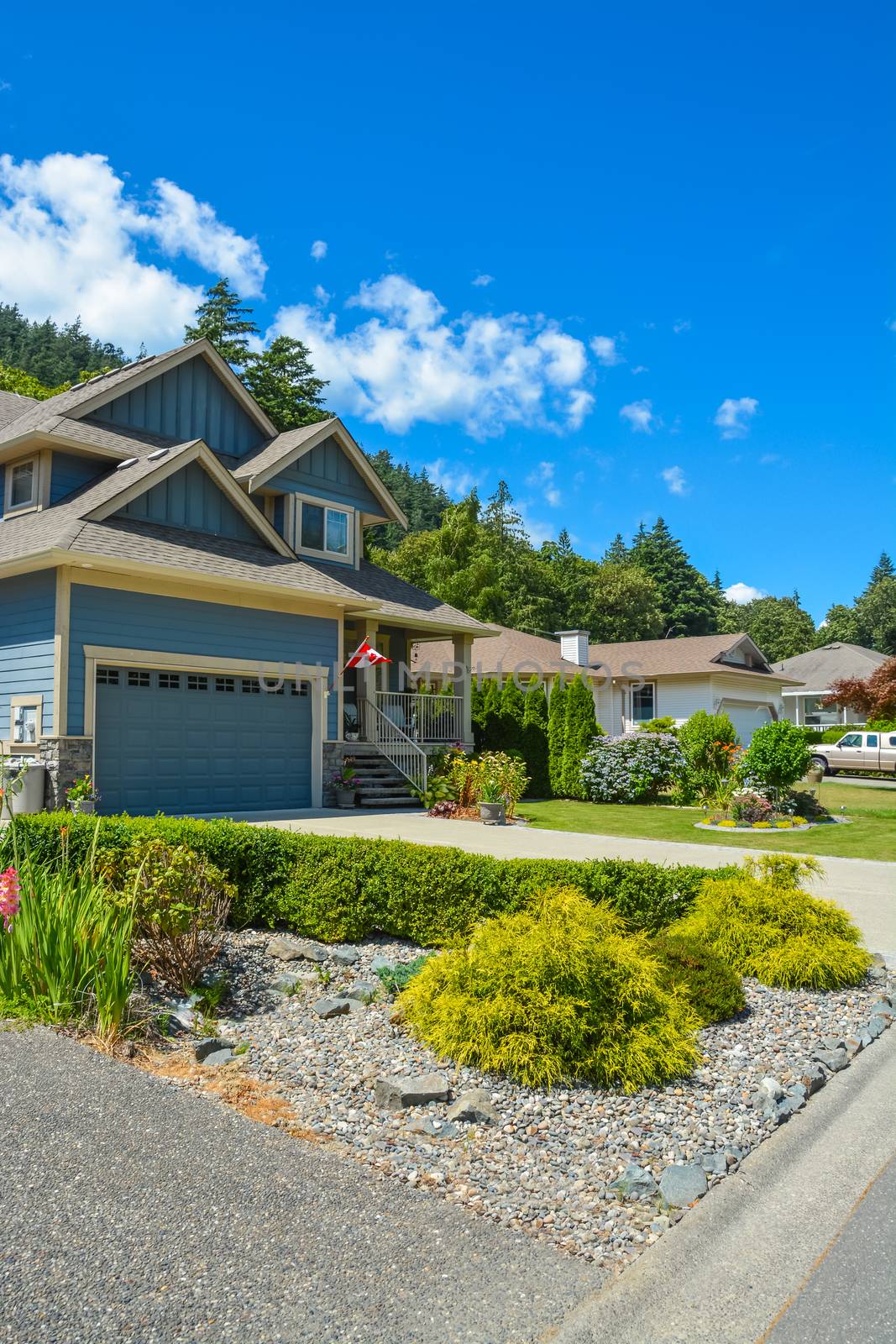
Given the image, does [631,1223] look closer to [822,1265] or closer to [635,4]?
[822,1265]

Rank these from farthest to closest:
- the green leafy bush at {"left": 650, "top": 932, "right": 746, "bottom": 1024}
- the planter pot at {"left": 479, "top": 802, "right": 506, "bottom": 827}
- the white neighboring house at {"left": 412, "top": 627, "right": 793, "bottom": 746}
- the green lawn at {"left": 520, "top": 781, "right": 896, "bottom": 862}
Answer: the white neighboring house at {"left": 412, "top": 627, "right": 793, "bottom": 746} → the planter pot at {"left": 479, "top": 802, "right": 506, "bottom": 827} → the green lawn at {"left": 520, "top": 781, "right": 896, "bottom": 862} → the green leafy bush at {"left": 650, "top": 932, "right": 746, "bottom": 1024}

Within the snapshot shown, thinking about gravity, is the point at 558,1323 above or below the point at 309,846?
below

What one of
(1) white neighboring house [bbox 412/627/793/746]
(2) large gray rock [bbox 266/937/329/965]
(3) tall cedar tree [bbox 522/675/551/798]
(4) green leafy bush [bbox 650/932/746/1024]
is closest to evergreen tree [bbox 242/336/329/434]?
(1) white neighboring house [bbox 412/627/793/746]

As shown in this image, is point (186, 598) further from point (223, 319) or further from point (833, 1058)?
point (223, 319)

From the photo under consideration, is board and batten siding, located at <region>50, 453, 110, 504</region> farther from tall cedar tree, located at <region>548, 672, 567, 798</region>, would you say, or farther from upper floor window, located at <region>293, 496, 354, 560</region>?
tall cedar tree, located at <region>548, 672, 567, 798</region>

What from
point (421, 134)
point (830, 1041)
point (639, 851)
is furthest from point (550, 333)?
point (830, 1041)

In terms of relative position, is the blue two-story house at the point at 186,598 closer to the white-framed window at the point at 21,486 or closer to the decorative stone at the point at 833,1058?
the white-framed window at the point at 21,486

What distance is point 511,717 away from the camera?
22.9m

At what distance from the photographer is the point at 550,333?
20.2 metres

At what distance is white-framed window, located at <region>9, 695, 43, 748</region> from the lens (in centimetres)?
1366

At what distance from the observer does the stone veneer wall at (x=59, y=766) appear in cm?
1330

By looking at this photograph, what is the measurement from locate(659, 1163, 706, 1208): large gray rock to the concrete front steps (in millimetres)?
14645

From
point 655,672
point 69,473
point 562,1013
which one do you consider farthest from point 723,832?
point 655,672

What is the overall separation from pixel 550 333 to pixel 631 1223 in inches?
768
